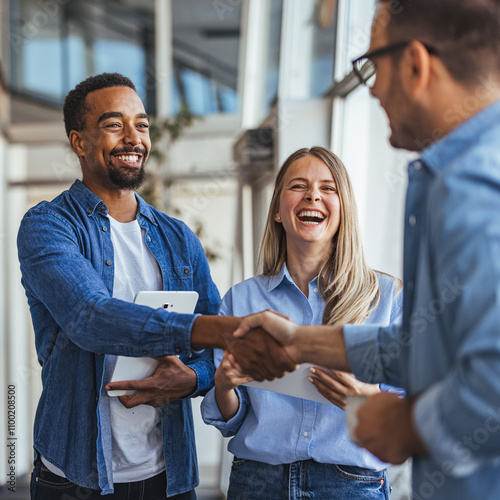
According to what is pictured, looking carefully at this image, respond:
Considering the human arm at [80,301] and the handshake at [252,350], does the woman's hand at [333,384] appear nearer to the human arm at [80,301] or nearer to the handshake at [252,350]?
the handshake at [252,350]

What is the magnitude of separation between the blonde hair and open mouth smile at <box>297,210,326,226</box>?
0.07 metres

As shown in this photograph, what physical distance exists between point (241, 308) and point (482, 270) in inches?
41.6

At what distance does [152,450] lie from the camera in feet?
5.51

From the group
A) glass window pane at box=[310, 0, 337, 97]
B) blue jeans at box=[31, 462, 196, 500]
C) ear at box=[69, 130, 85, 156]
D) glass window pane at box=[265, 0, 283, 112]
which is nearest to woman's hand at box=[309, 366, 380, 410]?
blue jeans at box=[31, 462, 196, 500]

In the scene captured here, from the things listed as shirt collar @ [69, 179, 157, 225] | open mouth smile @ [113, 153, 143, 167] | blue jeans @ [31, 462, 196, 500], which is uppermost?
open mouth smile @ [113, 153, 143, 167]

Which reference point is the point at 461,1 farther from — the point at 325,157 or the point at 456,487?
the point at 325,157

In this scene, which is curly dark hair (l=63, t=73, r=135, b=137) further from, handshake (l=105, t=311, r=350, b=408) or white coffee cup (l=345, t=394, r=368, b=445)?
white coffee cup (l=345, t=394, r=368, b=445)

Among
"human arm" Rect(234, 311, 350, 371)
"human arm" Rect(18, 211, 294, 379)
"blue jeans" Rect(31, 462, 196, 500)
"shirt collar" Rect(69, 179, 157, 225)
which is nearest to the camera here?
"human arm" Rect(234, 311, 350, 371)

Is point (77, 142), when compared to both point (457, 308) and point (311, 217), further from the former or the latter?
point (457, 308)

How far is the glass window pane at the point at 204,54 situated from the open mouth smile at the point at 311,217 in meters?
4.56

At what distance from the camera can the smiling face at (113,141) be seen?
1.83m

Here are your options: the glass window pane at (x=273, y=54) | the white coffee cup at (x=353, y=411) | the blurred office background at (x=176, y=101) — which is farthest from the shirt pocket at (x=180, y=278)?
the glass window pane at (x=273, y=54)

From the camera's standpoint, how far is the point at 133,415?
169 centimetres

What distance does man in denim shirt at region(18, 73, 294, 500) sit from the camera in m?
1.48
